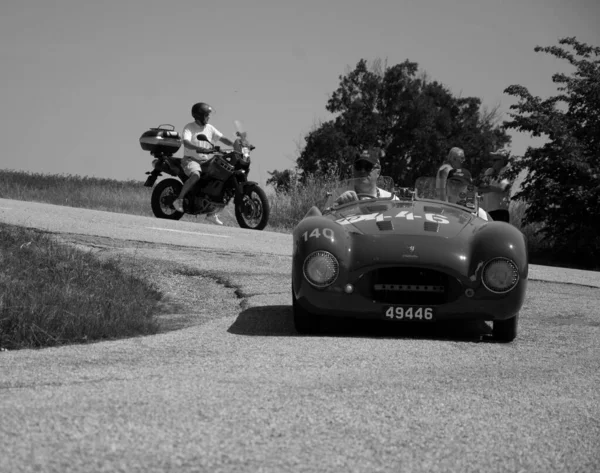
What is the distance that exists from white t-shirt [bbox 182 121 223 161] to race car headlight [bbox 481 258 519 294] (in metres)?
9.75

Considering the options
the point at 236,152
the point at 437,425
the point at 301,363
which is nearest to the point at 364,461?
the point at 437,425

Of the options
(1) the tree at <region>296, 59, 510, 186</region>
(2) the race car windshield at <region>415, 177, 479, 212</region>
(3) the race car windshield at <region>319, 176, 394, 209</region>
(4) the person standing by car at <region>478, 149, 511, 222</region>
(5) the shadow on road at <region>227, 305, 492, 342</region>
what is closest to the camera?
(5) the shadow on road at <region>227, 305, 492, 342</region>

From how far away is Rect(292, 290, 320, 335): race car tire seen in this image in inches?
270

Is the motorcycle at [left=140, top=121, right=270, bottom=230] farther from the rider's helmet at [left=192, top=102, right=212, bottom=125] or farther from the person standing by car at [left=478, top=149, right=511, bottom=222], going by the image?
the person standing by car at [left=478, top=149, right=511, bottom=222]

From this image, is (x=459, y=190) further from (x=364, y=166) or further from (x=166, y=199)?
(x=166, y=199)

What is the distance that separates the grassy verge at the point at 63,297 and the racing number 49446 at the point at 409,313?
152cm

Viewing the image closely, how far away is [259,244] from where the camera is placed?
42.5 ft

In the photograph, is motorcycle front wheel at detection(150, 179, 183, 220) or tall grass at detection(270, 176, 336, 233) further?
tall grass at detection(270, 176, 336, 233)

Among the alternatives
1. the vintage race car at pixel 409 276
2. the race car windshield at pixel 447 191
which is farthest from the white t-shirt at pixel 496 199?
the vintage race car at pixel 409 276

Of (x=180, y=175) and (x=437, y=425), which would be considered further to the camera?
(x=180, y=175)

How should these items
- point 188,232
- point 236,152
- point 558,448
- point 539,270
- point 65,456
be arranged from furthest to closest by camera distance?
point 236,152, point 188,232, point 539,270, point 558,448, point 65,456

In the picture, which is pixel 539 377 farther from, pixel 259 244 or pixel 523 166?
pixel 523 166

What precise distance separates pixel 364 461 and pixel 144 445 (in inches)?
29.1

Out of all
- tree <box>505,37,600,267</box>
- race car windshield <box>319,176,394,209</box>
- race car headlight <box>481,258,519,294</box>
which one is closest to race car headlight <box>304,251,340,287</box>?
race car headlight <box>481,258,519,294</box>
